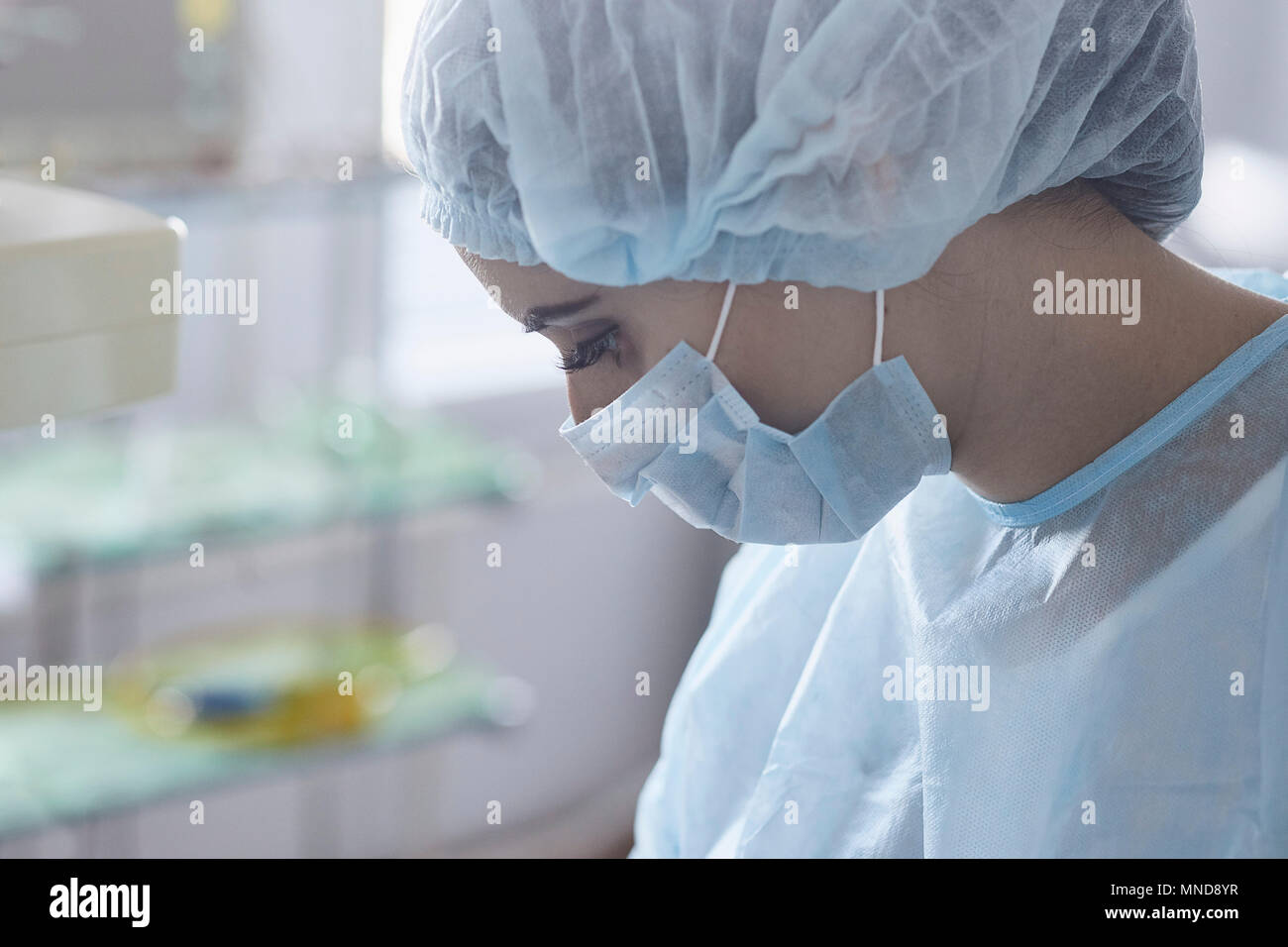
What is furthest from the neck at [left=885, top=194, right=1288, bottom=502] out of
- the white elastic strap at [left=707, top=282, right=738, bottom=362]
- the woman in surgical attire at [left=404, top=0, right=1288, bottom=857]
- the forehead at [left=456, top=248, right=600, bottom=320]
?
the forehead at [left=456, top=248, right=600, bottom=320]

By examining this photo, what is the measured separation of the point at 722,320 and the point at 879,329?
0.11 m

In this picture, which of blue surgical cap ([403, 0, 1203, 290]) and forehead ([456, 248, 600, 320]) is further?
forehead ([456, 248, 600, 320])

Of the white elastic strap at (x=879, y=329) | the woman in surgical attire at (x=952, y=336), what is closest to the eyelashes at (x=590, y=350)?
the woman in surgical attire at (x=952, y=336)

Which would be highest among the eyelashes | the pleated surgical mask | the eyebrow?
the eyebrow

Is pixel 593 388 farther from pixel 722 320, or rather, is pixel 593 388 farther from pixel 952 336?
pixel 952 336

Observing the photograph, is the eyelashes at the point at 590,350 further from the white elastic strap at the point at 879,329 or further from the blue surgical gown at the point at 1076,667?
the blue surgical gown at the point at 1076,667

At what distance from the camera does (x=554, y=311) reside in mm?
835

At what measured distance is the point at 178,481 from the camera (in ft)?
5.92

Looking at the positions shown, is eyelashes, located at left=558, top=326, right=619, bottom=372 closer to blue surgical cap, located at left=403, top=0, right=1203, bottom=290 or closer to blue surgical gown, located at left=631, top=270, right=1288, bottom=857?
blue surgical cap, located at left=403, top=0, right=1203, bottom=290

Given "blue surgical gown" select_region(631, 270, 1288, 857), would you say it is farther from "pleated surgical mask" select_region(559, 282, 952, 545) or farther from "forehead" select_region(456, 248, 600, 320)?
"forehead" select_region(456, 248, 600, 320)

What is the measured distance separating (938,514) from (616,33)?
493mm

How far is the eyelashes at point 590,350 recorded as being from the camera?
0.86 meters

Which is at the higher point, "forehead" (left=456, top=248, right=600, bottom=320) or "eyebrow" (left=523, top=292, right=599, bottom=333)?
"forehead" (left=456, top=248, right=600, bottom=320)

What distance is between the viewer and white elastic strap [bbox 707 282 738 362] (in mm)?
830
